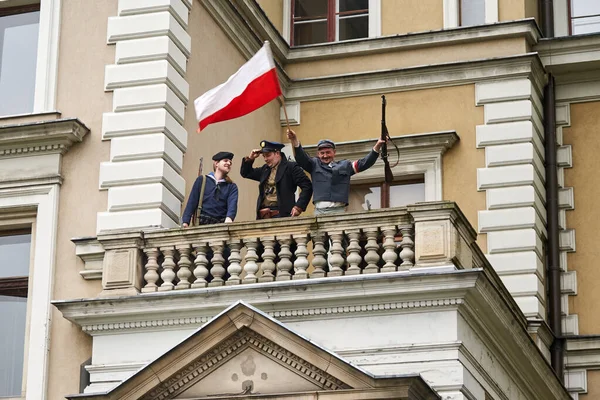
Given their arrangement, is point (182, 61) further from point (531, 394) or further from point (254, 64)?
point (531, 394)

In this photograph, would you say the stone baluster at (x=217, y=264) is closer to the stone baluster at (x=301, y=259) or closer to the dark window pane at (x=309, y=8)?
the stone baluster at (x=301, y=259)

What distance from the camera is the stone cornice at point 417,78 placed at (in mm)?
26609

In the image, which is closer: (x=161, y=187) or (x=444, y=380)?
(x=444, y=380)

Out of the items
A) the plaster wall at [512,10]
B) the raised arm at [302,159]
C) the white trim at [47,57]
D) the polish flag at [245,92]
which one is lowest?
the raised arm at [302,159]

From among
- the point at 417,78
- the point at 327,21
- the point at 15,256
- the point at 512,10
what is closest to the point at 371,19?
the point at 327,21

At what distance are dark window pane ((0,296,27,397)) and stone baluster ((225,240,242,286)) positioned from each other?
3.36 m

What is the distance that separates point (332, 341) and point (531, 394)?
4421mm

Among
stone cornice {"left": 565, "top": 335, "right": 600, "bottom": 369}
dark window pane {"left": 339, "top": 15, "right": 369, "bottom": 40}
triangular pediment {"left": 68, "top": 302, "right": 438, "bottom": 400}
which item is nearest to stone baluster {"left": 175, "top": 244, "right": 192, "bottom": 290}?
triangular pediment {"left": 68, "top": 302, "right": 438, "bottom": 400}

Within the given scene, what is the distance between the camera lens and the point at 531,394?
2303 centimetres

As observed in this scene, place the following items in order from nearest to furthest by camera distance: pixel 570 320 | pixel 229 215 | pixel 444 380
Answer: pixel 444 380 → pixel 229 215 → pixel 570 320

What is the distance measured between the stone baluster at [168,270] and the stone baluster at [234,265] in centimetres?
77

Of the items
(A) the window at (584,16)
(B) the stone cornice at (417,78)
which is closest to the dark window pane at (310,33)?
(B) the stone cornice at (417,78)

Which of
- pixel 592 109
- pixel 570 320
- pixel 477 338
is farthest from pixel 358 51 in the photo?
pixel 477 338

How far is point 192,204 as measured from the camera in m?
21.6
